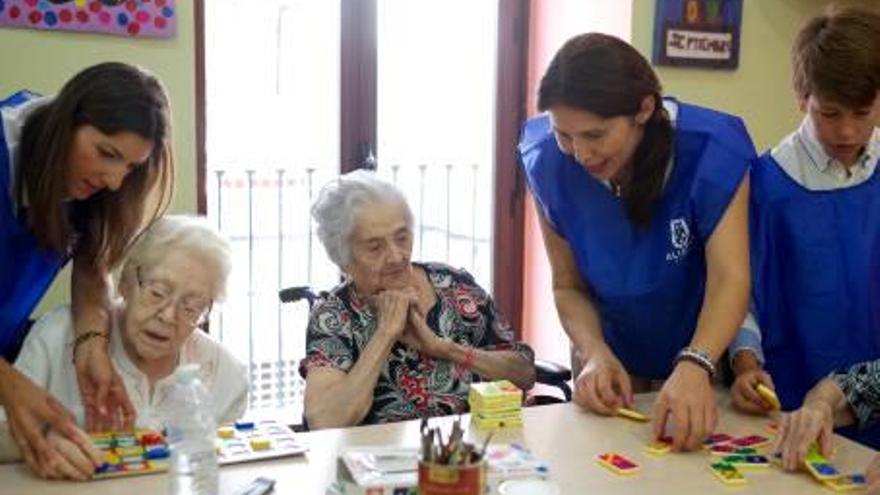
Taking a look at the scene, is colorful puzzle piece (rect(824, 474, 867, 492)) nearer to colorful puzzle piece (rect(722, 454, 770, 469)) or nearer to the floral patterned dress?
colorful puzzle piece (rect(722, 454, 770, 469))

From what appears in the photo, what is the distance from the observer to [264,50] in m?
3.13

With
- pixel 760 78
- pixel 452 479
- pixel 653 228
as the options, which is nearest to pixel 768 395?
pixel 653 228

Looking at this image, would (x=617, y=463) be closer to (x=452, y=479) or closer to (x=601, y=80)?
(x=452, y=479)

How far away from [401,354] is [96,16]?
1.28 m

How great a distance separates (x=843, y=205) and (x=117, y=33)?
1883 millimetres

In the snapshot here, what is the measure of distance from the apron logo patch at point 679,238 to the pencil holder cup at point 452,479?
0.83m

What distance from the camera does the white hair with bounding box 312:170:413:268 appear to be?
2094 mm

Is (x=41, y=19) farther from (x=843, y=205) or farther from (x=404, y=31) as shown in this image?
(x=843, y=205)

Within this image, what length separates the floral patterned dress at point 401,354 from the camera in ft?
6.59

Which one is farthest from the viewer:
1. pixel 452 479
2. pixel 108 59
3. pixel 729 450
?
pixel 108 59

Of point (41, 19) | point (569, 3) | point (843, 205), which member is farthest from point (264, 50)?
point (843, 205)

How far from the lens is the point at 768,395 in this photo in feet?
5.73

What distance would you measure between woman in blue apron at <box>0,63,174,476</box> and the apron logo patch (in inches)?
38.4

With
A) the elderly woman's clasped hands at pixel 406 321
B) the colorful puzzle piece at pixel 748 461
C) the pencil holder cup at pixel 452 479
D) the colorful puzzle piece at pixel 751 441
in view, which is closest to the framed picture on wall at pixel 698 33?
the elderly woman's clasped hands at pixel 406 321
